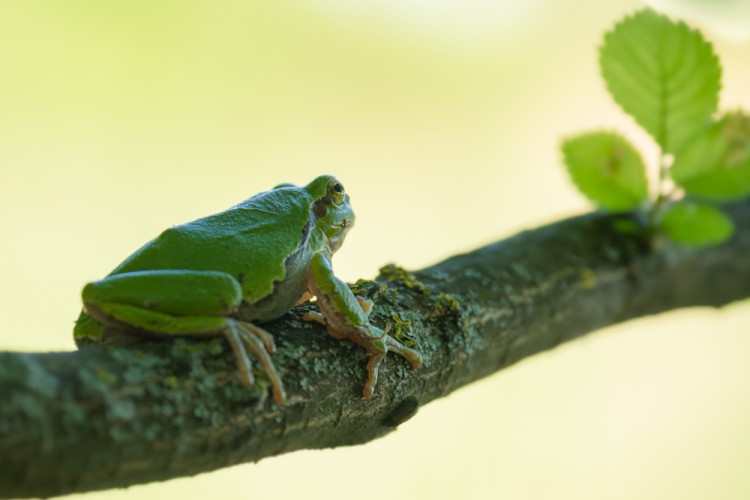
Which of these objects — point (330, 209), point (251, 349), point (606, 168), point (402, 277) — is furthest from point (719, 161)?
point (251, 349)

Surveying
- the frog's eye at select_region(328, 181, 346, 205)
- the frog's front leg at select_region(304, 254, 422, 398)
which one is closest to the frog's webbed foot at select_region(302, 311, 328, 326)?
the frog's front leg at select_region(304, 254, 422, 398)

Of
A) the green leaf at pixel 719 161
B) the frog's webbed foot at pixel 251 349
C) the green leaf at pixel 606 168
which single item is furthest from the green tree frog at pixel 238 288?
the green leaf at pixel 719 161

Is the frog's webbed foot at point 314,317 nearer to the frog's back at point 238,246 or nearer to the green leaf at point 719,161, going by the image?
the frog's back at point 238,246

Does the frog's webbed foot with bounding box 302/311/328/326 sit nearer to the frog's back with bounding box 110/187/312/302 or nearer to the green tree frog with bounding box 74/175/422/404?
the green tree frog with bounding box 74/175/422/404

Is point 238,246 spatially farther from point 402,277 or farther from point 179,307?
point 402,277

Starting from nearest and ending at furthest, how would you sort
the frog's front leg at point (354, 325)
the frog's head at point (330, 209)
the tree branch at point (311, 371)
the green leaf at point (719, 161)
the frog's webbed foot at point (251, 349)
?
1. the tree branch at point (311, 371)
2. the frog's webbed foot at point (251, 349)
3. the frog's front leg at point (354, 325)
4. the frog's head at point (330, 209)
5. the green leaf at point (719, 161)
